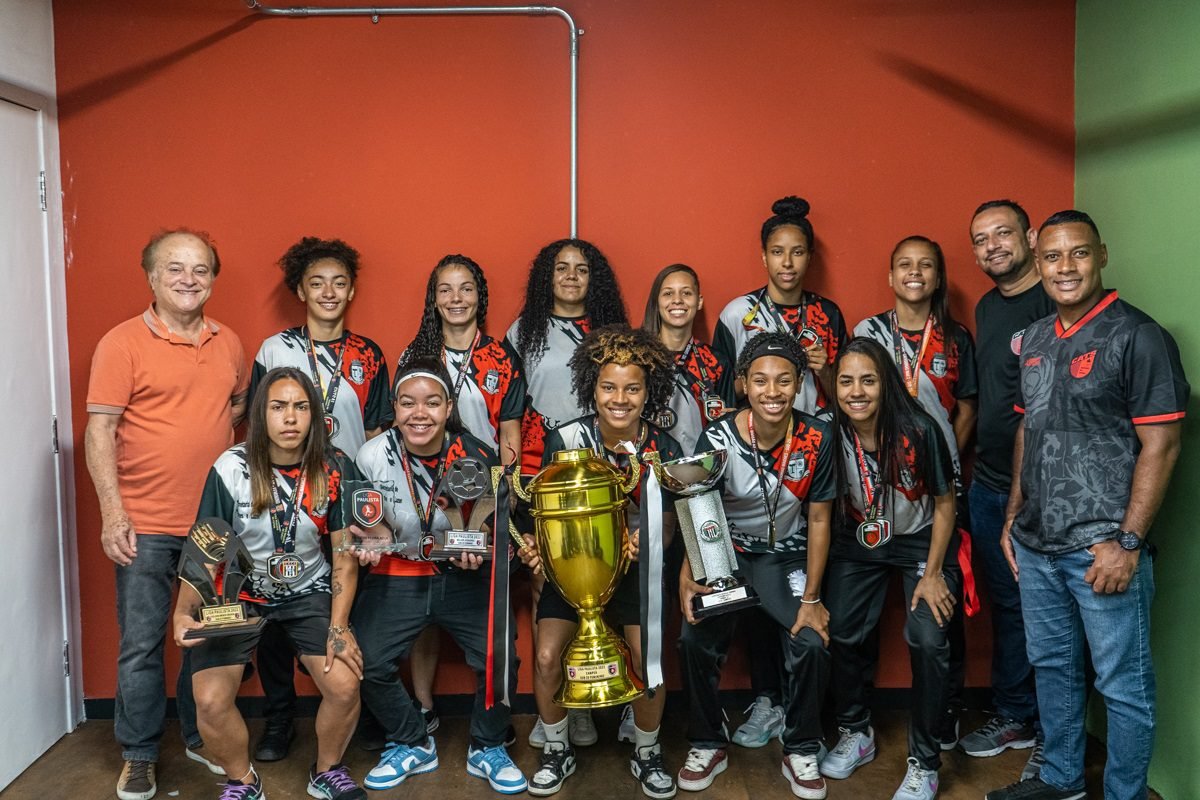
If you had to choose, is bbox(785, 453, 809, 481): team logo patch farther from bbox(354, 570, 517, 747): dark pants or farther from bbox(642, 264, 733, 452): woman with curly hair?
bbox(354, 570, 517, 747): dark pants

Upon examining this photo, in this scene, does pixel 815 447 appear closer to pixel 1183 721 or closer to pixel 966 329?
pixel 966 329

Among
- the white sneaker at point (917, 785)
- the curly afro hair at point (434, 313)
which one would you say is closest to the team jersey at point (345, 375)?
the curly afro hair at point (434, 313)

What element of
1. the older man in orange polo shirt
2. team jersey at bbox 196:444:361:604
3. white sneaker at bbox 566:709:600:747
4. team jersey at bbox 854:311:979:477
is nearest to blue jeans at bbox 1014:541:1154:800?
team jersey at bbox 854:311:979:477

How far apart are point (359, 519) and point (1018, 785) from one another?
233cm

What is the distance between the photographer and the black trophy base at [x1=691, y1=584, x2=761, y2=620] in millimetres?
2938

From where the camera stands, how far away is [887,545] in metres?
3.25

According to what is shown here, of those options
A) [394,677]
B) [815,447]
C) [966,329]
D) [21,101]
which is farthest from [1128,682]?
[21,101]

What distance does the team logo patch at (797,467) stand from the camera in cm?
316

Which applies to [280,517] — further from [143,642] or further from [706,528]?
Result: [706,528]

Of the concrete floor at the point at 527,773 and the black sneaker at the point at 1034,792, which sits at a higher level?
the black sneaker at the point at 1034,792

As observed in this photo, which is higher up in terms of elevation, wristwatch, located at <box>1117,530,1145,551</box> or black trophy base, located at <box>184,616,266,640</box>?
wristwatch, located at <box>1117,530,1145,551</box>

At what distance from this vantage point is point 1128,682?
274 cm

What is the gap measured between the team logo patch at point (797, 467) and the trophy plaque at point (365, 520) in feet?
4.37

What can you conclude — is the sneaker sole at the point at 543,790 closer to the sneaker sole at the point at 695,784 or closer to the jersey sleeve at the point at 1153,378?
the sneaker sole at the point at 695,784
